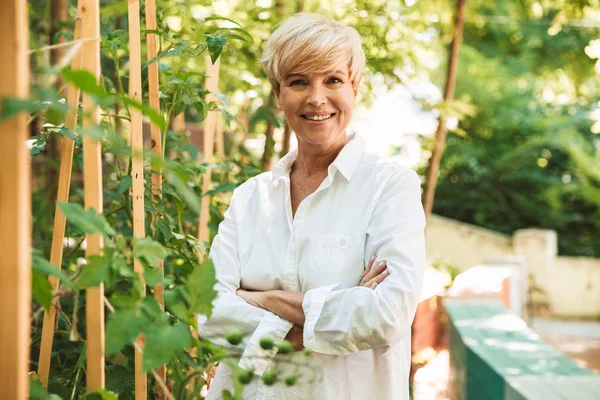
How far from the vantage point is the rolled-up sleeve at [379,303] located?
169cm

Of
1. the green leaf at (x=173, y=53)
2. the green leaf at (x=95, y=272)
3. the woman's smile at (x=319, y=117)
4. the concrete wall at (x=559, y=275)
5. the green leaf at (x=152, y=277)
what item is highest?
the green leaf at (x=173, y=53)

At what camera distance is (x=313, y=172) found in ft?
6.95

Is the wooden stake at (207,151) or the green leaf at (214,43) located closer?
the green leaf at (214,43)

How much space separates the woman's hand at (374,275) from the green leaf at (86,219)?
82 cm

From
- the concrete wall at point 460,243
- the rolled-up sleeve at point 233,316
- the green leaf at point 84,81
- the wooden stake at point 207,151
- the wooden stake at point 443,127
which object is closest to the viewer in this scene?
the green leaf at point 84,81

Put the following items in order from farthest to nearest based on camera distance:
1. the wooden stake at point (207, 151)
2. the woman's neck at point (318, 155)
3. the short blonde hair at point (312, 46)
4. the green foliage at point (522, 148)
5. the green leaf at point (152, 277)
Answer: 1. the green foliage at point (522, 148)
2. the wooden stake at point (207, 151)
3. the woman's neck at point (318, 155)
4. the short blonde hair at point (312, 46)
5. the green leaf at point (152, 277)

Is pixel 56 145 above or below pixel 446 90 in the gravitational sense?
below

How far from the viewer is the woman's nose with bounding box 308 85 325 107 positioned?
197 centimetres

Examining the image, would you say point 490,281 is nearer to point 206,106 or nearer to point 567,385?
point 567,385

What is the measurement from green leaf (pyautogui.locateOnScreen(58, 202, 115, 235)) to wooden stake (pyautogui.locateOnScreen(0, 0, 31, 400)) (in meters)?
0.29

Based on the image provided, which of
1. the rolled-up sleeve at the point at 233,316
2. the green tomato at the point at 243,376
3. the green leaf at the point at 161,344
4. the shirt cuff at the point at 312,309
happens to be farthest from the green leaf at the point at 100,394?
the shirt cuff at the point at 312,309

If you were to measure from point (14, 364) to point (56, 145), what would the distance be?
389 centimetres

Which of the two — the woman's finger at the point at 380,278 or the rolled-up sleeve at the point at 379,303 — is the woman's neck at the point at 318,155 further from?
the woman's finger at the point at 380,278

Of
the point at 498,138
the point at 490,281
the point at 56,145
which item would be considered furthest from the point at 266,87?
the point at 498,138
